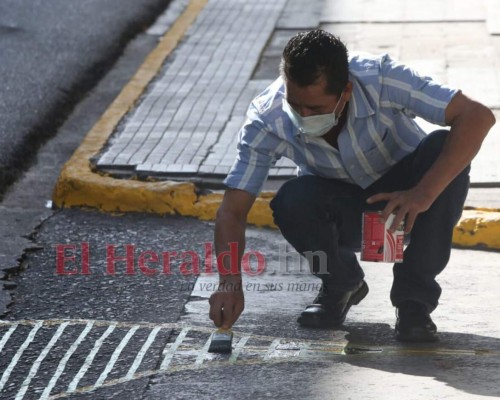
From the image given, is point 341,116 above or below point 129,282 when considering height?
→ above

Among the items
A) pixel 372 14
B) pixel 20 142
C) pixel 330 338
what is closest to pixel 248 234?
pixel 330 338

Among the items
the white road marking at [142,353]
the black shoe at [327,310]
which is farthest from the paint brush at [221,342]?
the black shoe at [327,310]

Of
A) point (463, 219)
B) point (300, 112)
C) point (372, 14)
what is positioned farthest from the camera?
point (372, 14)

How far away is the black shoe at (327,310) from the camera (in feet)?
13.3

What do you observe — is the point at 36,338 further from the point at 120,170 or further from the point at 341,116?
the point at 120,170

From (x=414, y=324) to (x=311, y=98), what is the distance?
2.64 feet

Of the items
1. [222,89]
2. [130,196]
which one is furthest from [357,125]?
[222,89]

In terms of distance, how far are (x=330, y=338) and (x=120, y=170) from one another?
1.98 meters

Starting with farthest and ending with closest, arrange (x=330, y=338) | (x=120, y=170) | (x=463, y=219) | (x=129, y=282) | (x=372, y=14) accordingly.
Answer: (x=372, y=14) < (x=120, y=170) < (x=463, y=219) < (x=129, y=282) < (x=330, y=338)

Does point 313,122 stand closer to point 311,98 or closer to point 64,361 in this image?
point 311,98

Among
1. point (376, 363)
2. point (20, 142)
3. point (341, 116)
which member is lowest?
point (20, 142)

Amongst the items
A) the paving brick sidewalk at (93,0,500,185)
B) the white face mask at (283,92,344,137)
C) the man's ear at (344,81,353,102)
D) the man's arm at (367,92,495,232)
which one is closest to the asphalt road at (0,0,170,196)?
the paving brick sidewalk at (93,0,500,185)

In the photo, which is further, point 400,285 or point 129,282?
point 129,282

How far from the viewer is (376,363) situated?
12.2ft
